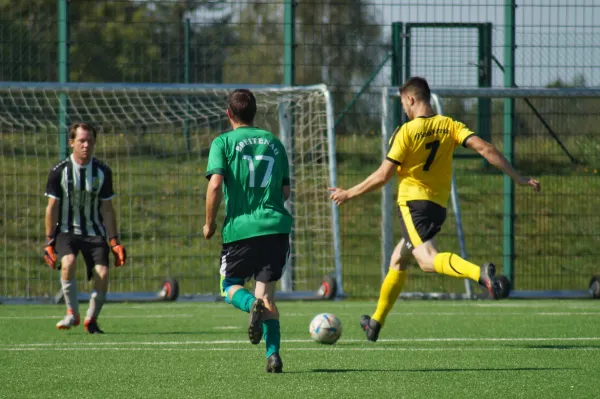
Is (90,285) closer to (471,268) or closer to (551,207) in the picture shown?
(551,207)

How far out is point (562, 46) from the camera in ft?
41.1

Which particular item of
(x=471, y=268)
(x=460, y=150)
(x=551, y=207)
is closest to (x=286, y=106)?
(x=460, y=150)

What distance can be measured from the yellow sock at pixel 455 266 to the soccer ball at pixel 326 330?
84 centimetres

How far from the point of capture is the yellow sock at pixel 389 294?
7395mm

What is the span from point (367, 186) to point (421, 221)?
55 centimetres

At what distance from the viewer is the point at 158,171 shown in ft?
42.3

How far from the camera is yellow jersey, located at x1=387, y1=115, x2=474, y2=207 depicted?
7.29 m

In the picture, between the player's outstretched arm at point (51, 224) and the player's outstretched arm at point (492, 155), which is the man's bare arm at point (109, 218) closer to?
the player's outstretched arm at point (51, 224)

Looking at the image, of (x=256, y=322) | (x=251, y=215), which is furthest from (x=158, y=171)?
(x=256, y=322)

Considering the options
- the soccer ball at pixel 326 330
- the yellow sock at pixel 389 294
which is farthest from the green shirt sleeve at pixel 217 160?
the yellow sock at pixel 389 294

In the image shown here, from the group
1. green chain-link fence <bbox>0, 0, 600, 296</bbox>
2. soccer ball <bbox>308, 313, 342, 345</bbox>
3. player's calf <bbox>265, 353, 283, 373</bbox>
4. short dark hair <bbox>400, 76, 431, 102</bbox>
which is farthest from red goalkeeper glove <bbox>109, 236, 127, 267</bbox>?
green chain-link fence <bbox>0, 0, 600, 296</bbox>

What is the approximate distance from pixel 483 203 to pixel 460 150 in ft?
2.86

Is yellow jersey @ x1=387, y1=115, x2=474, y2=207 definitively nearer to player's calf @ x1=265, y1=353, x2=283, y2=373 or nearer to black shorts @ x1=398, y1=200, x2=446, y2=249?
black shorts @ x1=398, y1=200, x2=446, y2=249

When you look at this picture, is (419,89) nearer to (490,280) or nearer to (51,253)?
(490,280)
